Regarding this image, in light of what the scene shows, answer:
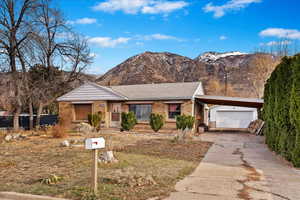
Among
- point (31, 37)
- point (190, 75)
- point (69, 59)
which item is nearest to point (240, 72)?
point (190, 75)

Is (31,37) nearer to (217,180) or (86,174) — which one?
(86,174)

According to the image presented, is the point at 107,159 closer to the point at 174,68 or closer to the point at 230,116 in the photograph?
the point at 230,116

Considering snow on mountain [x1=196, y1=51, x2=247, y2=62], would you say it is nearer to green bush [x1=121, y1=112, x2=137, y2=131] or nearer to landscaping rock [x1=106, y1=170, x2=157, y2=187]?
green bush [x1=121, y1=112, x2=137, y2=131]

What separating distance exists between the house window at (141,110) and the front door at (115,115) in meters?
1.06

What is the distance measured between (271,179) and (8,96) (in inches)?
680

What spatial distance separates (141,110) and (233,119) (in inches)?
515

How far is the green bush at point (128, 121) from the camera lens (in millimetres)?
→ 18438

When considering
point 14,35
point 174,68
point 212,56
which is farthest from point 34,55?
point 212,56

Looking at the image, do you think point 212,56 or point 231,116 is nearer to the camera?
point 231,116

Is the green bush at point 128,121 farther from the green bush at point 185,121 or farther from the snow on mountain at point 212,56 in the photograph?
the snow on mountain at point 212,56

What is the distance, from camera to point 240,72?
68.2m

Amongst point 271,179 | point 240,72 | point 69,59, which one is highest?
point 240,72

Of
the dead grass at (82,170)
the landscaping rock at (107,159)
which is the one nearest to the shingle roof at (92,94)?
the dead grass at (82,170)

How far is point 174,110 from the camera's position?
18641 mm
